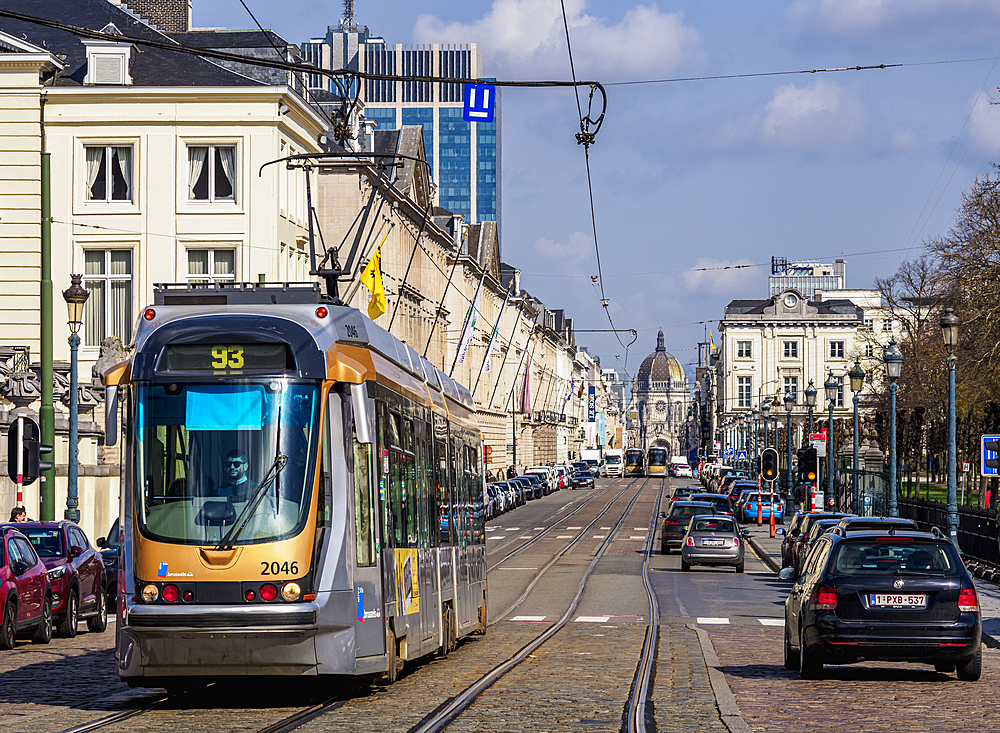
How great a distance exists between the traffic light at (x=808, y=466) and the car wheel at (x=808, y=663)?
29383 mm

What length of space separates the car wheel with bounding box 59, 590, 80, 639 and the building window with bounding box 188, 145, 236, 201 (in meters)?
27.2

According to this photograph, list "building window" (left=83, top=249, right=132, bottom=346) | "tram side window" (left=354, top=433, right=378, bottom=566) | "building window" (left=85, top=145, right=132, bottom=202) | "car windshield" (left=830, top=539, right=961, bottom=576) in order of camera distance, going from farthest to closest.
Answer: "building window" (left=85, top=145, right=132, bottom=202) < "building window" (left=83, top=249, right=132, bottom=346) < "car windshield" (left=830, top=539, right=961, bottom=576) < "tram side window" (left=354, top=433, right=378, bottom=566)

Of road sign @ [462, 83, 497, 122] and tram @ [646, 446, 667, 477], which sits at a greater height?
road sign @ [462, 83, 497, 122]

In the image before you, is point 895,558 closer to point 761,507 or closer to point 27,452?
point 27,452

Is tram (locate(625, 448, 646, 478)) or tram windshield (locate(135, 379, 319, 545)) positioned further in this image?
tram (locate(625, 448, 646, 478))

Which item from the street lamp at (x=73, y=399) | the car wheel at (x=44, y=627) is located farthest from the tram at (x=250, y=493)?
the street lamp at (x=73, y=399)

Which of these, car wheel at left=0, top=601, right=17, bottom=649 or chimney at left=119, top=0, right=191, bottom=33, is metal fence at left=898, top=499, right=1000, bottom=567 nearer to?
car wheel at left=0, top=601, right=17, bottom=649

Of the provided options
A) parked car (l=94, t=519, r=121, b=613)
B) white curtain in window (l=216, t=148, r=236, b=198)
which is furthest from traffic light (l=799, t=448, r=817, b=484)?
parked car (l=94, t=519, r=121, b=613)

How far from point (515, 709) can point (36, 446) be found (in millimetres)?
5605

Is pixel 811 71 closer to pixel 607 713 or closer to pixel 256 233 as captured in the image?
pixel 607 713

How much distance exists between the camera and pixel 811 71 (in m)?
17.7

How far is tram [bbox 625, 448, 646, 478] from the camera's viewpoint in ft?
513

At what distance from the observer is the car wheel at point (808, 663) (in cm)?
1486

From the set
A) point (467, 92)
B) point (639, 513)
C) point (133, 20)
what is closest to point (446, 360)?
point (639, 513)
